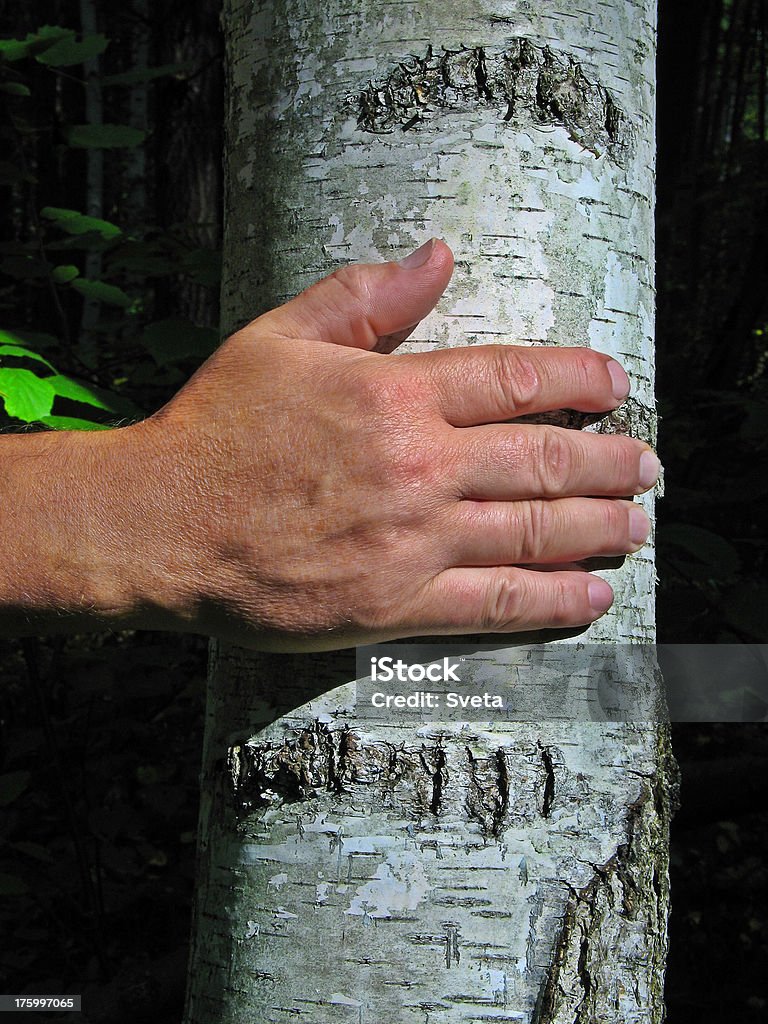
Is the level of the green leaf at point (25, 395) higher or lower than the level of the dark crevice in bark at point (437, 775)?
higher

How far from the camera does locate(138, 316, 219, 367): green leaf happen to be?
1970mm

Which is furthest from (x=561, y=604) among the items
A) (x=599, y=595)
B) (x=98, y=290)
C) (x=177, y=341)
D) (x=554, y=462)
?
(x=98, y=290)

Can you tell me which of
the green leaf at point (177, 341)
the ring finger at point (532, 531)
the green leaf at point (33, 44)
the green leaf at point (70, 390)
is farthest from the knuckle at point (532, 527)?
the green leaf at point (33, 44)

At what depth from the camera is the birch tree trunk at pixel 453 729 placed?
1010mm

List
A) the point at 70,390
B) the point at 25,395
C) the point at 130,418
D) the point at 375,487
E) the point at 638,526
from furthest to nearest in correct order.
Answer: the point at 130,418 < the point at 70,390 < the point at 25,395 < the point at 638,526 < the point at 375,487

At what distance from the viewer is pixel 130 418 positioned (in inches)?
72.3

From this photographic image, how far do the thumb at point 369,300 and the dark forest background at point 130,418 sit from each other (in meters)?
0.74

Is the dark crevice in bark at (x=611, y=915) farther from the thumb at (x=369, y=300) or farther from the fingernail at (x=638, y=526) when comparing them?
the thumb at (x=369, y=300)

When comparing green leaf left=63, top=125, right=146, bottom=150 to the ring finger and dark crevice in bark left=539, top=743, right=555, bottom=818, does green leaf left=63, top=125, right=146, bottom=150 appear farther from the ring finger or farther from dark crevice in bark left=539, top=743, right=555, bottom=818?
dark crevice in bark left=539, top=743, right=555, bottom=818

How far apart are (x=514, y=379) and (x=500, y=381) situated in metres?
0.02

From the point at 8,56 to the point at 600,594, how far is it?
199 centimetres

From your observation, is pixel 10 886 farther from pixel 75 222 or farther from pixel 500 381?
pixel 500 381

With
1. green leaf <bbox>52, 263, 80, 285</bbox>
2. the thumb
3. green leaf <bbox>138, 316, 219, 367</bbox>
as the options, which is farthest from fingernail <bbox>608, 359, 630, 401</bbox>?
green leaf <bbox>52, 263, 80, 285</bbox>

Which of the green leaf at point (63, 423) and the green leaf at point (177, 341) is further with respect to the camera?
the green leaf at point (177, 341)
